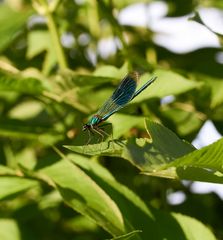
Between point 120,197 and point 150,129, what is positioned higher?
point 150,129

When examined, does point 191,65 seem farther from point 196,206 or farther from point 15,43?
point 15,43

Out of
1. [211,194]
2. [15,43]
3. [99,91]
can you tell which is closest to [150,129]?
[99,91]

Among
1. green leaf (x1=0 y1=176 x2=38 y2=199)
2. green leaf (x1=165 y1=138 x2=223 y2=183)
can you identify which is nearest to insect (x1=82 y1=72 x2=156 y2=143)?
green leaf (x1=0 y1=176 x2=38 y2=199)

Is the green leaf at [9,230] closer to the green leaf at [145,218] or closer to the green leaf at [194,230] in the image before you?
the green leaf at [145,218]

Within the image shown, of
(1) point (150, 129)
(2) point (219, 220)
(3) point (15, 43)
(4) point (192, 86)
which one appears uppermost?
(1) point (150, 129)

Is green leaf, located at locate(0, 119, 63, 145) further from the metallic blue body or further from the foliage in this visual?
the metallic blue body

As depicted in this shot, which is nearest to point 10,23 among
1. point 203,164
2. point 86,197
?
point 86,197
